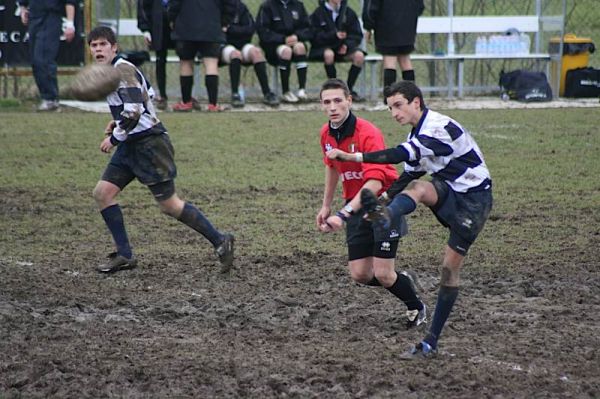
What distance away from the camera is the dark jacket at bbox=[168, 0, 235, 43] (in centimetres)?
1697

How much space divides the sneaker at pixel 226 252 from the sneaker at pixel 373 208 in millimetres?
3090

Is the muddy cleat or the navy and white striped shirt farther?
the muddy cleat

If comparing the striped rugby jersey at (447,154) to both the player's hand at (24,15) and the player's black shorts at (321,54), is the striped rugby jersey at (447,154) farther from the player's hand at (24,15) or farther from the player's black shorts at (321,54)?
the player's black shorts at (321,54)

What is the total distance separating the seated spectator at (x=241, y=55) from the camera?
59.5ft

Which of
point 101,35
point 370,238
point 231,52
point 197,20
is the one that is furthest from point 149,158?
point 231,52

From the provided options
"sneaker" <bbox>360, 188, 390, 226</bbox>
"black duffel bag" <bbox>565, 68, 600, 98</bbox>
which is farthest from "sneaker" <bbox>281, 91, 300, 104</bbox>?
"sneaker" <bbox>360, 188, 390, 226</bbox>

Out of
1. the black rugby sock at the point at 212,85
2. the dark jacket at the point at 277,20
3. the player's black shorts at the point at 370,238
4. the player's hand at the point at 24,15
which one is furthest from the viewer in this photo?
the dark jacket at the point at 277,20

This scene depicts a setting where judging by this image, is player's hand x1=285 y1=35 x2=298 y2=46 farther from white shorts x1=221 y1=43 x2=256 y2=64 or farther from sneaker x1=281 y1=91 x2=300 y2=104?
sneaker x1=281 y1=91 x2=300 y2=104

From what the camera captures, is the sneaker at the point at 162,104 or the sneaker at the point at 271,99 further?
the sneaker at the point at 271,99

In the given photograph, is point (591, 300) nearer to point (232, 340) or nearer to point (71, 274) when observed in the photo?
point (232, 340)

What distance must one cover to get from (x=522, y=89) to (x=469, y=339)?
42.2ft

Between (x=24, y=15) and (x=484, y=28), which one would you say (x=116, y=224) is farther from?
(x=484, y=28)

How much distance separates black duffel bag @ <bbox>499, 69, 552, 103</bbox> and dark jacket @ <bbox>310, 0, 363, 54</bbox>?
2976 millimetres

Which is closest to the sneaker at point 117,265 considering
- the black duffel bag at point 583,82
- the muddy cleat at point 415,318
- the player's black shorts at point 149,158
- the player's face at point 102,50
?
the player's black shorts at point 149,158
